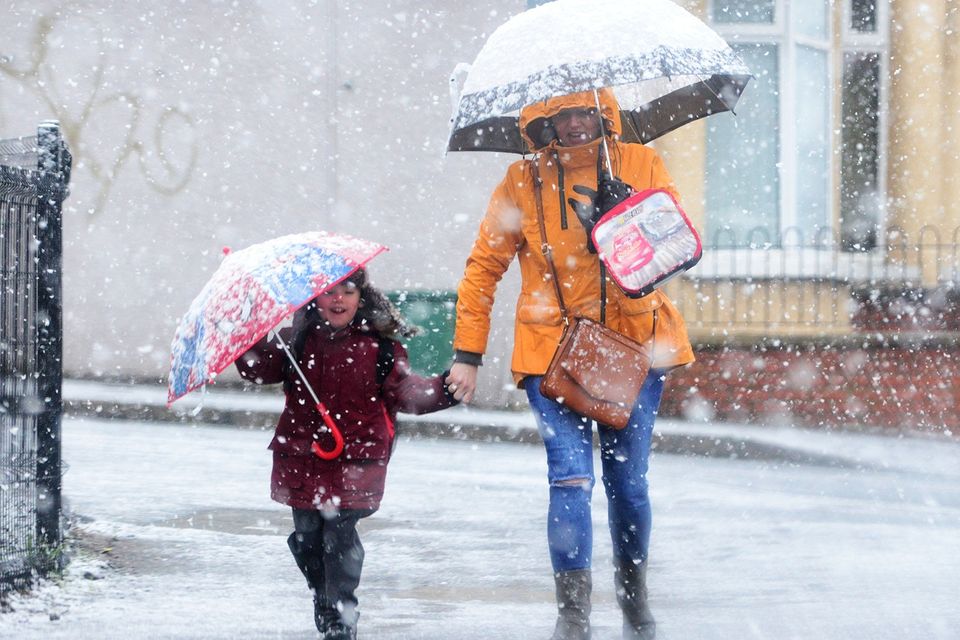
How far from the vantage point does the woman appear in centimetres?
471

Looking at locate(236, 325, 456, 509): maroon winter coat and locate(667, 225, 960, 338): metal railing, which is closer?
locate(236, 325, 456, 509): maroon winter coat

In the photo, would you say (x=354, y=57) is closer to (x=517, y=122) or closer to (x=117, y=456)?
(x=117, y=456)

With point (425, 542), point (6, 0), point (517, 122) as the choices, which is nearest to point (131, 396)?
point (6, 0)

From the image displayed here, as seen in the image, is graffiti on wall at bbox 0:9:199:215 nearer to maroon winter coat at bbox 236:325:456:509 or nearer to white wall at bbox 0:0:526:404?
white wall at bbox 0:0:526:404

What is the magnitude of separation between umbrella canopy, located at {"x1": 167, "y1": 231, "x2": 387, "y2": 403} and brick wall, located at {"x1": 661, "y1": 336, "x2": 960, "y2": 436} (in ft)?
25.6

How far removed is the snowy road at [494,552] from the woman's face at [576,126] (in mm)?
1734

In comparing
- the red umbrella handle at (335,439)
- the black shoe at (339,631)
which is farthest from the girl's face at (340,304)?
the black shoe at (339,631)

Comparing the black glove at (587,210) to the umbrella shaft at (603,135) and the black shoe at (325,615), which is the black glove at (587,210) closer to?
the umbrella shaft at (603,135)

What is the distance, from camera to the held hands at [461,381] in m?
4.59

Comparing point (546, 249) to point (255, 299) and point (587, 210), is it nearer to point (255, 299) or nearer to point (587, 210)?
point (587, 210)

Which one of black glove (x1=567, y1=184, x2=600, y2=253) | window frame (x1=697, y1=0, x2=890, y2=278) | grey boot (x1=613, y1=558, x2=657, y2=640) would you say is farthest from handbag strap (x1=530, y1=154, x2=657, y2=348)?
window frame (x1=697, y1=0, x2=890, y2=278)

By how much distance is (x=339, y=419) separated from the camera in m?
4.66

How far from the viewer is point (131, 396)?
43.5ft

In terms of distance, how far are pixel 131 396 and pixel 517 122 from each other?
8.70m
